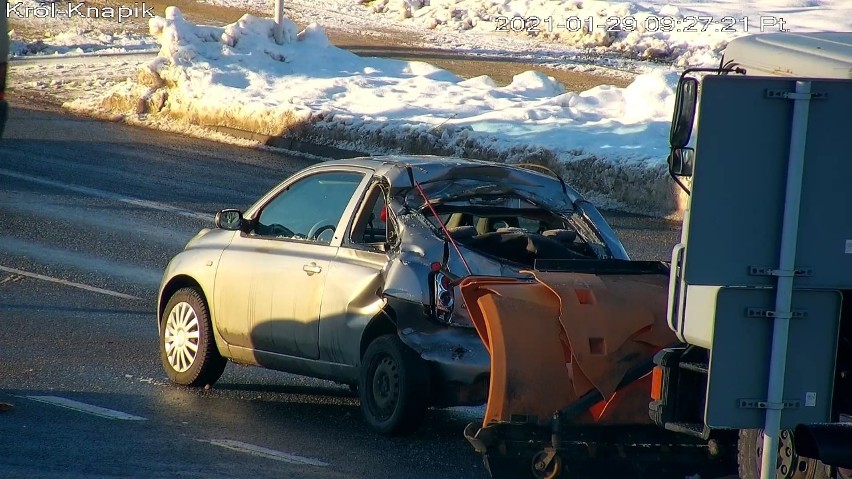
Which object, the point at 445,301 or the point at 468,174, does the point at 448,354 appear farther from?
the point at 468,174

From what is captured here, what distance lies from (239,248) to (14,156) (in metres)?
10.7

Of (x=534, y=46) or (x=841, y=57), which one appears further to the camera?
(x=534, y=46)

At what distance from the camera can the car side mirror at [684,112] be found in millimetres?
5609

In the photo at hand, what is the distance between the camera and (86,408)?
859 cm

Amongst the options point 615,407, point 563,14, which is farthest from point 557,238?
point 563,14

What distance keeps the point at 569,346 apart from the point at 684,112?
5.84 ft

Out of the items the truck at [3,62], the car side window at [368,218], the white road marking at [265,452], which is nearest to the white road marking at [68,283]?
the truck at [3,62]

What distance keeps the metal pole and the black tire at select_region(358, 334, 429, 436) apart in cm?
306

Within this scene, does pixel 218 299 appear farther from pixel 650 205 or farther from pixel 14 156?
pixel 14 156

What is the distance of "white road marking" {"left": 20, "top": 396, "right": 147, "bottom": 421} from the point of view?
8.43 m

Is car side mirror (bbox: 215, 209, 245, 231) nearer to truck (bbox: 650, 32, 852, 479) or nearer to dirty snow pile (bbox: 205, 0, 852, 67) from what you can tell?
truck (bbox: 650, 32, 852, 479)

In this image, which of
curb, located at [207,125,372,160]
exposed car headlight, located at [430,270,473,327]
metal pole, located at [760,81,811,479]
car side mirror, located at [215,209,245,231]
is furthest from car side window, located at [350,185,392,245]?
curb, located at [207,125,372,160]

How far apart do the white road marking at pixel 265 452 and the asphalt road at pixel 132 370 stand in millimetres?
16

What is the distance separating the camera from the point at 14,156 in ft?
62.2
